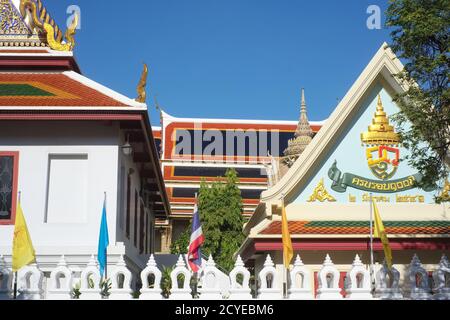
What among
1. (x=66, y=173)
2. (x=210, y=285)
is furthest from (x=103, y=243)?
Result: (x=210, y=285)

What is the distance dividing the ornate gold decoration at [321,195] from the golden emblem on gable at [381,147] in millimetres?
1283

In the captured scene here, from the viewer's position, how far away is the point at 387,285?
38.8 feet

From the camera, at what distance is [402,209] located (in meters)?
16.5

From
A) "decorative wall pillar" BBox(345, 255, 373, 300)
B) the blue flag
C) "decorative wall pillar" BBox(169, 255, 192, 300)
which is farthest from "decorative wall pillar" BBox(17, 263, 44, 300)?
"decorative wall pillar" BBox(345, 255, 373, 300)

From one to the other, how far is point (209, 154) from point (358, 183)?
130 ft

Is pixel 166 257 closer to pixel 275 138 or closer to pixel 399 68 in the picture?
pixel 399 68

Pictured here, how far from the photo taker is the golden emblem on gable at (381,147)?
55.1 feet

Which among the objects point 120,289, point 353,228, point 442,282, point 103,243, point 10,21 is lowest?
point 120,289

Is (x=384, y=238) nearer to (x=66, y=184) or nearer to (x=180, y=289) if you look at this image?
(x=180, y=289)

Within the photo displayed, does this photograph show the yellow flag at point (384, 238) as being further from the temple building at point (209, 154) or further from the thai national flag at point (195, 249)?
the temple building at point (209, 154)

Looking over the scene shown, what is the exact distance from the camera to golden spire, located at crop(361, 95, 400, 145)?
55.2 ft

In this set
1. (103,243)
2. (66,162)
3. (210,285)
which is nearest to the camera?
(210,285)
